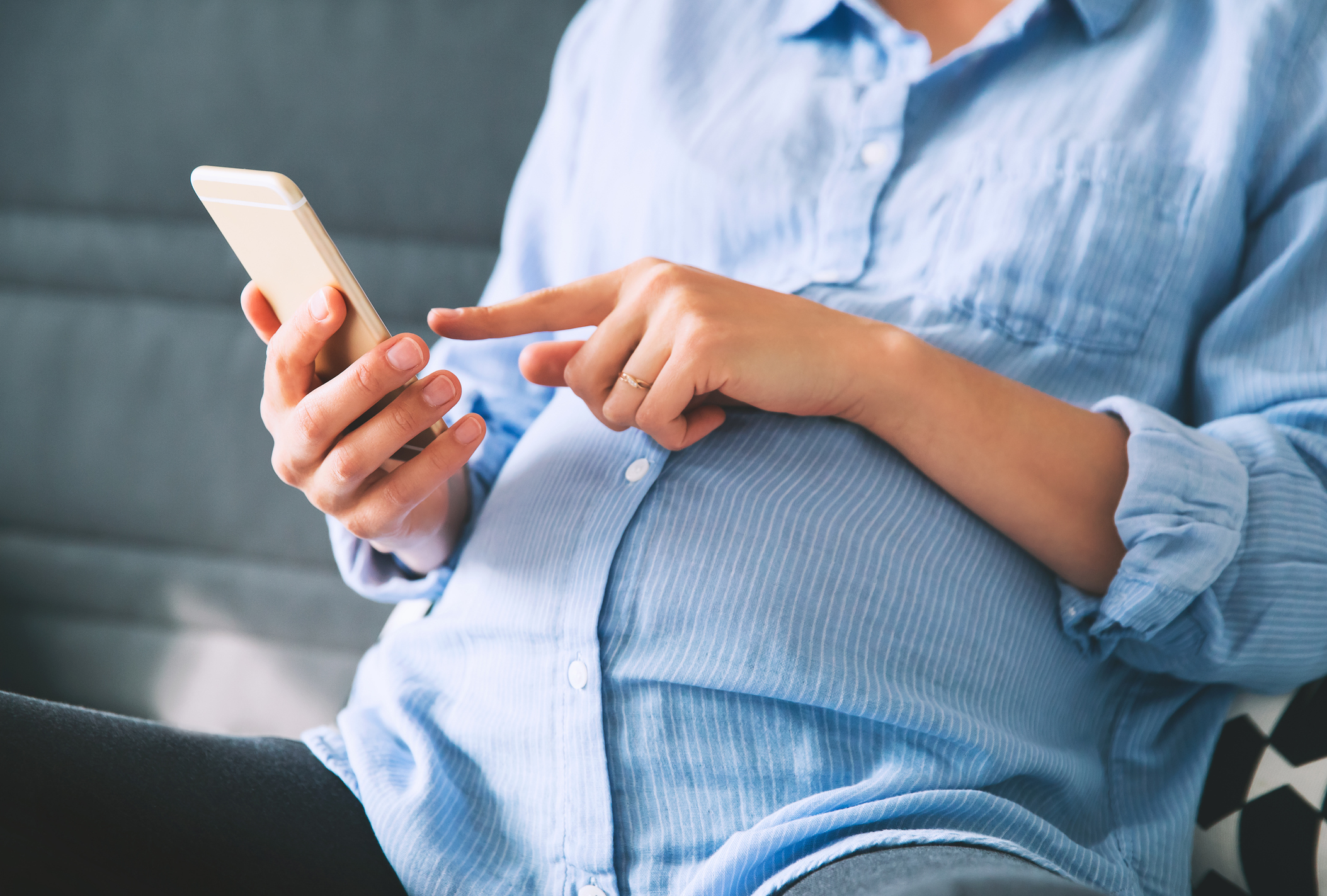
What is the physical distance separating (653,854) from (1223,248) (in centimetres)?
65

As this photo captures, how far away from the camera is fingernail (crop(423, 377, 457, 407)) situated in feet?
1.82

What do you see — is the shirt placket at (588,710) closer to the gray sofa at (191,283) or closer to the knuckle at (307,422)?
the knuckle at (307,422)

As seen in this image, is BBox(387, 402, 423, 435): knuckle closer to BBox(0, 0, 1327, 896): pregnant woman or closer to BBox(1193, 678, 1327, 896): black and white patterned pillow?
BBox(0, 0, 1327, 896): pregnant woman

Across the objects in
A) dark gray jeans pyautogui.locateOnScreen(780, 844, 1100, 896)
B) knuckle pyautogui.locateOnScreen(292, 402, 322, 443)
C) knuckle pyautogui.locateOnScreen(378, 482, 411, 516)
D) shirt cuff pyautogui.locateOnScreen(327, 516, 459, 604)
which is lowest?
shirt cuff pyautogui.locateOnScreen(327, 516, 459, 604)

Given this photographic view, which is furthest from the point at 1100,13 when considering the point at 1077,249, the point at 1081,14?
the point at 1077,249

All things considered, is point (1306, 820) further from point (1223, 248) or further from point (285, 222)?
point (285, 222)

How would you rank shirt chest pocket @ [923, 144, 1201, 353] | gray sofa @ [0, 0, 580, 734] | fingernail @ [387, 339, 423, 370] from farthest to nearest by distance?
1. gray sofa @ [0, 0, 580, 734]
2. shirt chest pocket @ [923, 144, 1201, 353]
3. fingernail @ [387, 339, 423, 370]

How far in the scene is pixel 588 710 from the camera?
57 centimetres

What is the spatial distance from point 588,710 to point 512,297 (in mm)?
443

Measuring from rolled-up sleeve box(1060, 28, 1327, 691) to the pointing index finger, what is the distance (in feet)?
1.25

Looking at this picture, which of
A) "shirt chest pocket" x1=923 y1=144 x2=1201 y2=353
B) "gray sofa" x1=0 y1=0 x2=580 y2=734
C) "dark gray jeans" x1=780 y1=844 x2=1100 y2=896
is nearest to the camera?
"dark gray jeans" x1=780 y1=844 x2=1100 y2=896

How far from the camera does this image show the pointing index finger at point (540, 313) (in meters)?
0.59

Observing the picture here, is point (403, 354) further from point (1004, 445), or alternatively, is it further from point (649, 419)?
point (1004, 445)

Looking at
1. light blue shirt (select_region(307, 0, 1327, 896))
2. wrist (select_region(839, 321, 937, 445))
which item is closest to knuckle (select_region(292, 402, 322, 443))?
light blue shirt (select_region(307, 0, 1327, 896))
